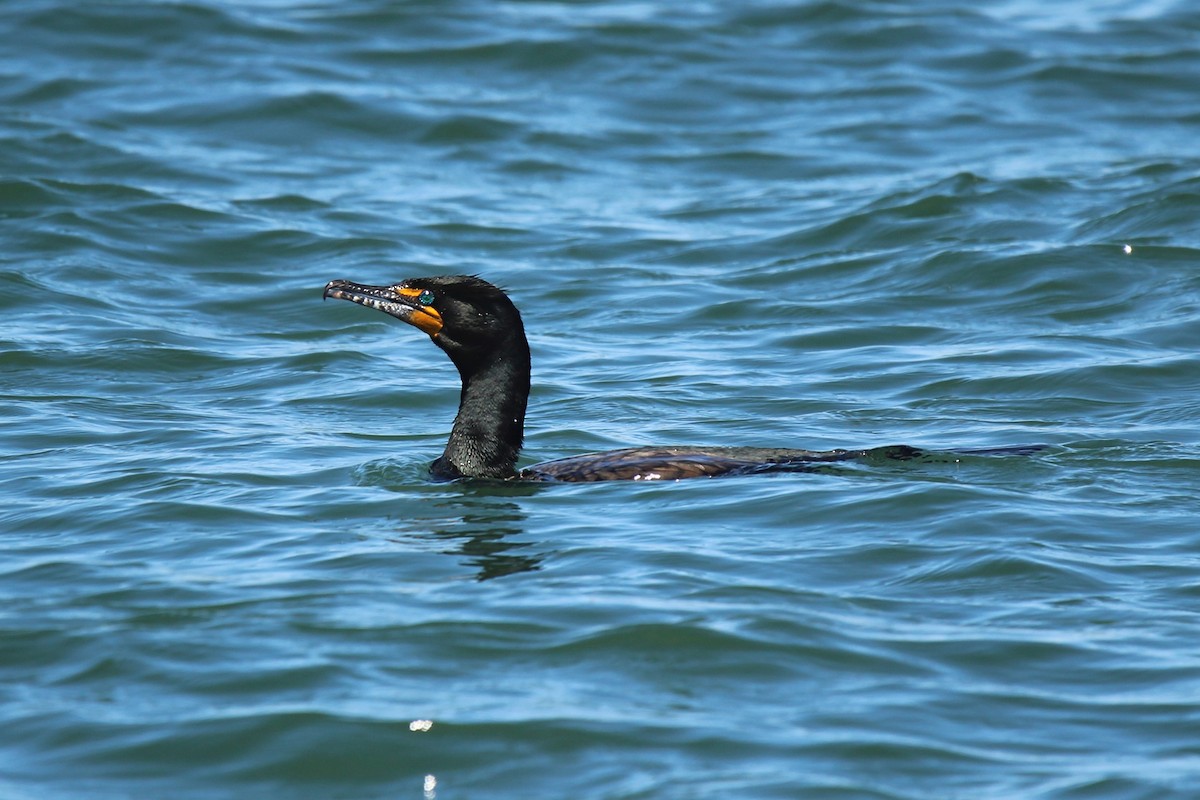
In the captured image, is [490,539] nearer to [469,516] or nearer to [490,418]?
[469,516]

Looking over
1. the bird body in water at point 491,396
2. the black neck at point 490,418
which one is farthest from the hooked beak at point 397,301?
the black neck at point 490,418

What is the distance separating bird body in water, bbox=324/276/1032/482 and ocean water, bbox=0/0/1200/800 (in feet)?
0.81

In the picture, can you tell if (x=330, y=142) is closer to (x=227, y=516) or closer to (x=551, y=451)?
(x=551, y=451)

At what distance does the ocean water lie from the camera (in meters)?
5.91

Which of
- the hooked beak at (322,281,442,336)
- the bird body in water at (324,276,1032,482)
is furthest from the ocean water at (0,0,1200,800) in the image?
the hooked beak at (322,281,442,336)

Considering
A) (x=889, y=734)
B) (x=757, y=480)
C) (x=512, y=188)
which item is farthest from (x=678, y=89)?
(x=889, y=734)

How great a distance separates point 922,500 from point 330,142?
12.6 m

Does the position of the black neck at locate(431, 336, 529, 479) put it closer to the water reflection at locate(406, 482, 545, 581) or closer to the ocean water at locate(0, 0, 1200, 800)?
the water reflection at locate(406, 482, 545, 581)

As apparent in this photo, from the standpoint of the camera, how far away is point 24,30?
71.0ft

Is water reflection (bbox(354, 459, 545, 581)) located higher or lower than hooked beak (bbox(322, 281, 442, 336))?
lower

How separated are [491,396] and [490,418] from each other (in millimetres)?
120

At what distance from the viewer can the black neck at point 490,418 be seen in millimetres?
9227

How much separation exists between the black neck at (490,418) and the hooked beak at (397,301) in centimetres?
28

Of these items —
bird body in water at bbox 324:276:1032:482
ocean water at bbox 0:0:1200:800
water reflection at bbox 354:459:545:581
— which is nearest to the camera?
ocean water at bbox 0:0:1200:800
